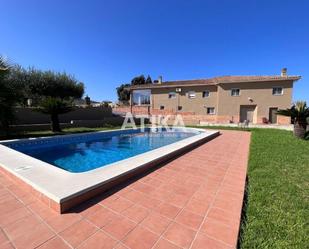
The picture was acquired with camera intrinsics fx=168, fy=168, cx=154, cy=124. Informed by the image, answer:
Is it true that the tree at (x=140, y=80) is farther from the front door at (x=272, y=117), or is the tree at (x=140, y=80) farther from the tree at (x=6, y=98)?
the tree at (x=6, y=98)

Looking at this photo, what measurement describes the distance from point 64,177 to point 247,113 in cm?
2500

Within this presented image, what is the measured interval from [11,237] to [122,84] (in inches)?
2175

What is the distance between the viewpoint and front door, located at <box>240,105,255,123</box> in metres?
23.2

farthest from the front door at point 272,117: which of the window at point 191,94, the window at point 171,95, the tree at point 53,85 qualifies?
the tree at point 53,85

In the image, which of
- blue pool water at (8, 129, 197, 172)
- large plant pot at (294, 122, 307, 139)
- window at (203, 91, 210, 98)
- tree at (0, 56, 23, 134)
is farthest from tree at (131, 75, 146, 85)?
large plant pot at (294, 122, 307, 139)

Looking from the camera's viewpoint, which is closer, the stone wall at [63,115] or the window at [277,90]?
the stone wall at [63,115]

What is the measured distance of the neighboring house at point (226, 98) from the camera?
846 inches

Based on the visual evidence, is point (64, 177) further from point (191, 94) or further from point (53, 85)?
point (191, 94)

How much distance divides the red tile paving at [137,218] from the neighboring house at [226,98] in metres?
21.7

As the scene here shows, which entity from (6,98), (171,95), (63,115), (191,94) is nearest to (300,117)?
(191,94)

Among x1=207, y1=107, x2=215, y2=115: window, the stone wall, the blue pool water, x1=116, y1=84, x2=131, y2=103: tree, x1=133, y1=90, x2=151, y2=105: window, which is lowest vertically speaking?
the blue pool water

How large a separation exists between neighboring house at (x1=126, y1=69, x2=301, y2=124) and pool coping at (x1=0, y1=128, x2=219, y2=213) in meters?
21.5

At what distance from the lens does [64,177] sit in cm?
352

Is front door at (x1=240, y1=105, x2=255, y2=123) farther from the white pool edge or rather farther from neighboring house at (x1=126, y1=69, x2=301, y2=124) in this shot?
the white pool edge
